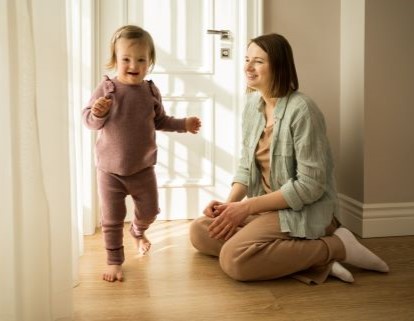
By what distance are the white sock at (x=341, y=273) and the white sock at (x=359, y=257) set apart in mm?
60

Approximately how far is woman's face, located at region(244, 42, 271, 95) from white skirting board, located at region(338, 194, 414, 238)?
842 millimetres

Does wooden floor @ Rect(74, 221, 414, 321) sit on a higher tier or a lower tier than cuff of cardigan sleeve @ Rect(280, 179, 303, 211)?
lower

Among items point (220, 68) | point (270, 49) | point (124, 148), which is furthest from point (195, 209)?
point (270, 49)

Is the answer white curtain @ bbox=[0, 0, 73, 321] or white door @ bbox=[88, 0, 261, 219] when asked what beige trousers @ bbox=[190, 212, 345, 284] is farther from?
white door @ bbox=[88, 0, 261, 219]

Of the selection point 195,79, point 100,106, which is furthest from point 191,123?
point 195,79

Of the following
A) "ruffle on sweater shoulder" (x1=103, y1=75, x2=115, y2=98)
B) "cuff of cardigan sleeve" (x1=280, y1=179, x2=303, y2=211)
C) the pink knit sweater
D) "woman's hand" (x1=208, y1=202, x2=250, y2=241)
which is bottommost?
"woman's hand" (x1=208, y1=202, x2=250, y2=241)

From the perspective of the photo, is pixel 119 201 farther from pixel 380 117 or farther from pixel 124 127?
pixel 380 117

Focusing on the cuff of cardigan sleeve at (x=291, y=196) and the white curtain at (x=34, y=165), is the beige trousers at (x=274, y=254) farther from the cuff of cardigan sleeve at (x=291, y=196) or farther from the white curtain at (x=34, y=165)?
the white curtain at (x=34, y=165)

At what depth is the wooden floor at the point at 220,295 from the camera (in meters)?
1.23

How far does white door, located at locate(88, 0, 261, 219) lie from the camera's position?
2.27 meters

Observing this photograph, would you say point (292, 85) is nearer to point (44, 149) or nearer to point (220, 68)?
point (220, 68)

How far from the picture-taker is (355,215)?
A: 211 centimetres

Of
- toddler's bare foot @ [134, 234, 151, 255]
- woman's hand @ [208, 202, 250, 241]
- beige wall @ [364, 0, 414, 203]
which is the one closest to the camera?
woman's hand @ [208, 202, 250, 241]

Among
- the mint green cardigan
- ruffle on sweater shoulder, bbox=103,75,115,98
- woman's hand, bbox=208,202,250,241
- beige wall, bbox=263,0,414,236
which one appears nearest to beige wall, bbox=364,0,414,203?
beige wall, bbox=263,0,414,236
